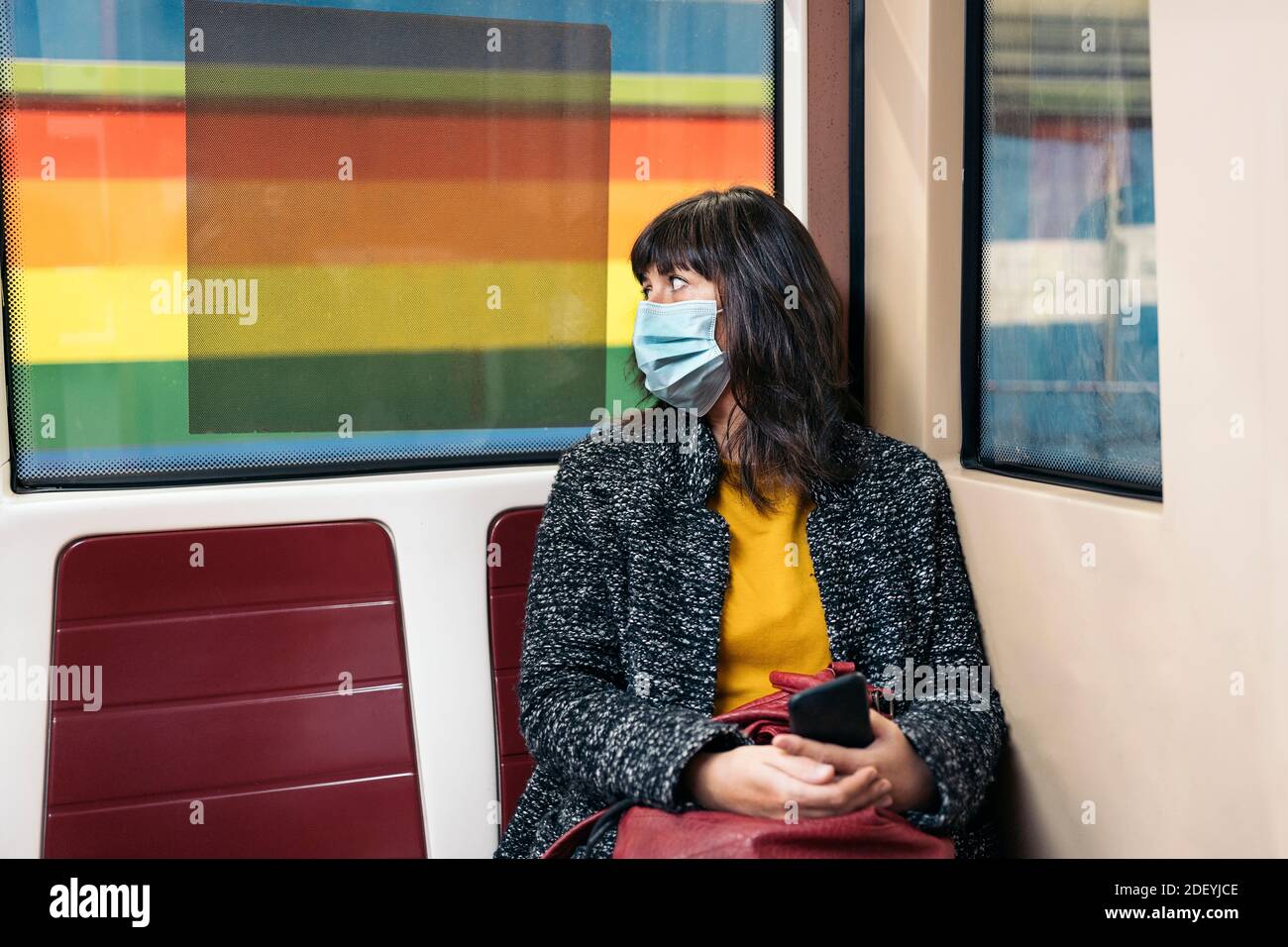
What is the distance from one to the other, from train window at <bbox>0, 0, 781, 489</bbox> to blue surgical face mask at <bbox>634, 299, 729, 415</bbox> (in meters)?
0.37

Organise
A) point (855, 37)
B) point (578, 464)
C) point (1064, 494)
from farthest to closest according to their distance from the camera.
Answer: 1. point (855, 37)
2. point (578, 464)
3. point (1064, 494)

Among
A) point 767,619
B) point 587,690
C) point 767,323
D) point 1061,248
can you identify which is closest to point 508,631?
point 587,690

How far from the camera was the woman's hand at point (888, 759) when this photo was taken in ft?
4.38

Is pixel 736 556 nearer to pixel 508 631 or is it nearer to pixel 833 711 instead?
pixel 833 711

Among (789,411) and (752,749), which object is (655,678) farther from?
(789,411)

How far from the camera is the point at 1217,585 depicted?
48.0 inches

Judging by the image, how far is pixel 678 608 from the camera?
161 cm

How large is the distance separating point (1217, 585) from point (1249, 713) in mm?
142

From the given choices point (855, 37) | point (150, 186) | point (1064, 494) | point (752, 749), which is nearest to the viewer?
point (752, 749)

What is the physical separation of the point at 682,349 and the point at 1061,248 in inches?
23.7

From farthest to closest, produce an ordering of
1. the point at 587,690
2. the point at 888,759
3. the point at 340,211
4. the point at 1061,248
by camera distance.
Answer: the point at 340,211, the point at 1061,248, the point at 587,690, the point at 888,759

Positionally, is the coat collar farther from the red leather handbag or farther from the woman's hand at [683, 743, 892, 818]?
the woman's hand at [683, 743, 892, 818]

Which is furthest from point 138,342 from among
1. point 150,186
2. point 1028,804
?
point 1028,804

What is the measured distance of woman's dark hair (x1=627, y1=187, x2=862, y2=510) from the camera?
1.71 metres
